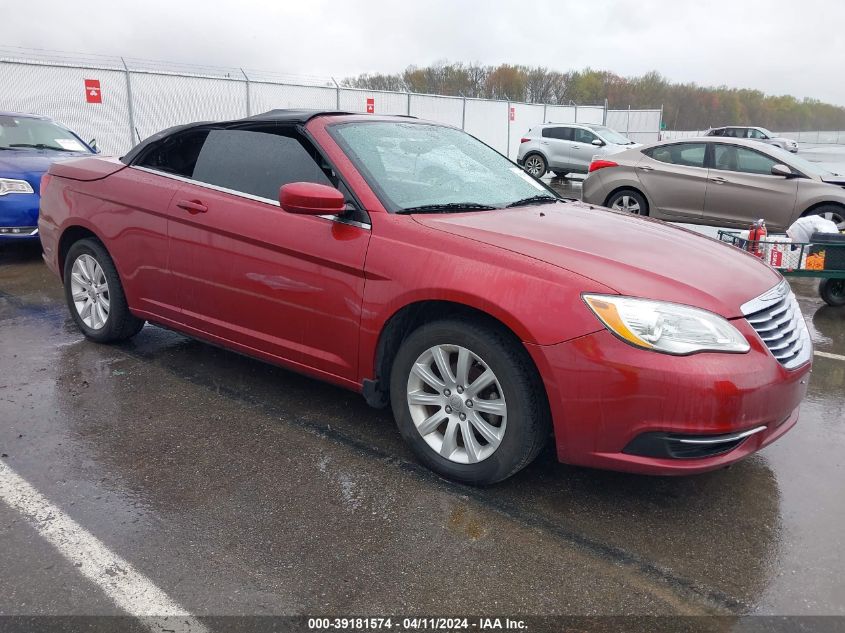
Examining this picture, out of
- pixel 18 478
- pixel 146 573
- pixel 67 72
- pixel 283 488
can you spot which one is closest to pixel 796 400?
pixel 283 488

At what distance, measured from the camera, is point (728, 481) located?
329cm

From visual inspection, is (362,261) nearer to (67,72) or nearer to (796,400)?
(796,400)

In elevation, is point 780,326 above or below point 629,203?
above

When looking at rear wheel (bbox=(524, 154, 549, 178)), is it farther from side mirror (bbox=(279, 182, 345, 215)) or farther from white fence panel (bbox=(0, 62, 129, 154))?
side mirror (bbox=(279, 182, 345, 215))

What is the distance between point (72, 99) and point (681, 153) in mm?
12508

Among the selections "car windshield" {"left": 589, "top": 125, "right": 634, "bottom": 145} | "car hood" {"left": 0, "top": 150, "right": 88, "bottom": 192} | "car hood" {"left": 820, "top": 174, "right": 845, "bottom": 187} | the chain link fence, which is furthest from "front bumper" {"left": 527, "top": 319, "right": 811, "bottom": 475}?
"car windshield" {"left": 589, "top": 125, "right": 634, "bottom": 145}

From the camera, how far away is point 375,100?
21.8m

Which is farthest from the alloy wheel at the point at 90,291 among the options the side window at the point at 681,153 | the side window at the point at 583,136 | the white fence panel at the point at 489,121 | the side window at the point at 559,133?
the white fence panel at the point at 489,121

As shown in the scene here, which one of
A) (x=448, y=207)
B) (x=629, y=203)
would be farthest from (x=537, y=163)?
(x=448, y=207)

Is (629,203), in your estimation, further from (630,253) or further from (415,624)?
(415,624)

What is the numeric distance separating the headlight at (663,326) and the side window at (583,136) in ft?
60.1

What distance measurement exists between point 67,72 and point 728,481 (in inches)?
624

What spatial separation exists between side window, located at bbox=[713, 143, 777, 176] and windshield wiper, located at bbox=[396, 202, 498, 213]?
733 cm

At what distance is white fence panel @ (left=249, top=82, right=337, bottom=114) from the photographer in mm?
18478
